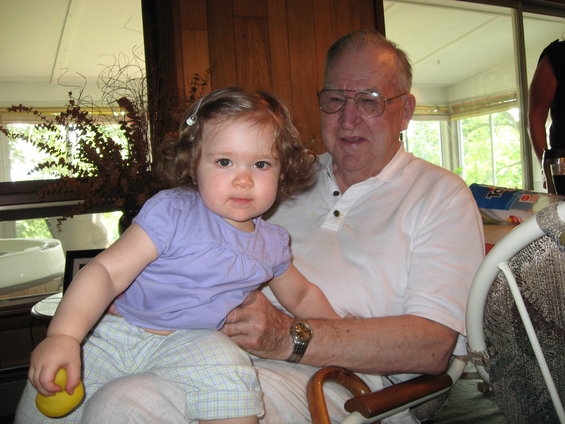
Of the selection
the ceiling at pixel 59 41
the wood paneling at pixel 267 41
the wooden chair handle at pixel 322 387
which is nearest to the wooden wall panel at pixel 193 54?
the wood paneling at pixel 267 41

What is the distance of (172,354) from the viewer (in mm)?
1022

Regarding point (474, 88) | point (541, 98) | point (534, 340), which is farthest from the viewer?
point (474, 88)

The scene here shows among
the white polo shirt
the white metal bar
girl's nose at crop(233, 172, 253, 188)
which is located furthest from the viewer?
the white polo shirt

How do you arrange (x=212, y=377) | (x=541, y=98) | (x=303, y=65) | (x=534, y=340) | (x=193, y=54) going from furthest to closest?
(x=303, y=65), (x=193, y=54), (x=541, y=98), (x=212, y=377), (x=534, y=340)

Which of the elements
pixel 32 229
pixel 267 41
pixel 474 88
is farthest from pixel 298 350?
pixel 474 88

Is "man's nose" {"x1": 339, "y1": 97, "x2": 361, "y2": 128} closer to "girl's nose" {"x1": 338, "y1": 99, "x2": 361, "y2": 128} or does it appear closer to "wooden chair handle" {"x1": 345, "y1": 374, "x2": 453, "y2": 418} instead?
"girl's nose" {"x1": 338, "y1": 99, "x2": 361, "y2": 128}

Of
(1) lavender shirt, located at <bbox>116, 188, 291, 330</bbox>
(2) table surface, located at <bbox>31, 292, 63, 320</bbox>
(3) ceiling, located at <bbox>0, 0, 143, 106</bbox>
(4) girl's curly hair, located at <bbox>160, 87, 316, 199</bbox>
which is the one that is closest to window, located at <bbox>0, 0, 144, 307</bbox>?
(3) ceiling, located at <bbox>0, 0, 143, 106</bbox>

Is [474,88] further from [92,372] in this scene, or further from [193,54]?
[92,372]

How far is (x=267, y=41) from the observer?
10.5 ft

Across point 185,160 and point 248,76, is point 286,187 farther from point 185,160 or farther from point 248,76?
point 248,76

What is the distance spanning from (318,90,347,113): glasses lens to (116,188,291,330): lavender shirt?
0.85 m

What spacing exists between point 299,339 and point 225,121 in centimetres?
58

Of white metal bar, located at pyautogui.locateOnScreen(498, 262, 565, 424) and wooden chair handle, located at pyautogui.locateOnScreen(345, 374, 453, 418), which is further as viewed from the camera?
wooden chair handle, located at pyautogui.locateOnScreen(345, 374, 453, 418)

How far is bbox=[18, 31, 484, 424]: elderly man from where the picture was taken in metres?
1.18
